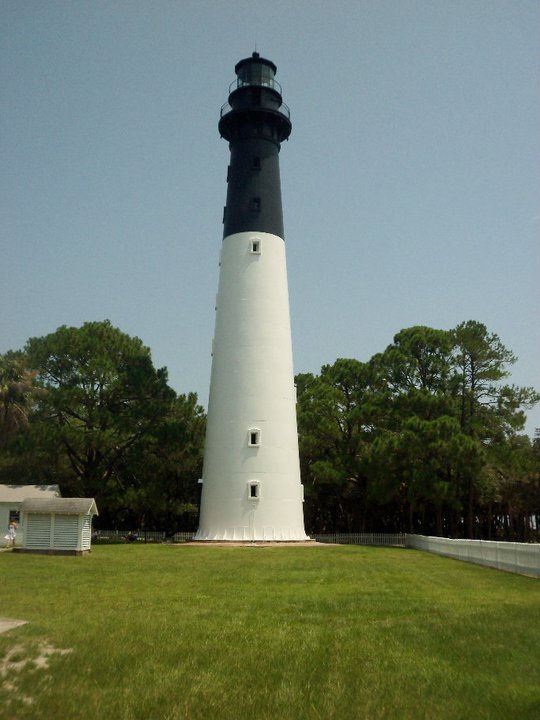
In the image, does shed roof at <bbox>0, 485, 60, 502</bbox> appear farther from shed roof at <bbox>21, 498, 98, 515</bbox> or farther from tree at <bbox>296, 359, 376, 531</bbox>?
tree at <bbox>296, 359, 376, 531</bbox>

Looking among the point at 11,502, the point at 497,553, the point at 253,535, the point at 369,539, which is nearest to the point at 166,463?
the point at 253,535

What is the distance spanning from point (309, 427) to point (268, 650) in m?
33.8

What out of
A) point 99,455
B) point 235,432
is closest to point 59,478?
point 99,455

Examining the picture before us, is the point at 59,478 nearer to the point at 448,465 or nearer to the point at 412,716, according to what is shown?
the point at 448,465

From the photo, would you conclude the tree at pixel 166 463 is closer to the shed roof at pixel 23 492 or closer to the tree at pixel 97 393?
the tree at pixel 97 393

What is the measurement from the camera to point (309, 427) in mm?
42500

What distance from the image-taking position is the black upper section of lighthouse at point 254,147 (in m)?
33.5

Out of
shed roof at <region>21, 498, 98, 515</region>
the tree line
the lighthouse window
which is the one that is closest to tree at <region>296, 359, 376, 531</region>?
the tree line

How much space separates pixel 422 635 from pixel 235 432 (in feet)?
71.0

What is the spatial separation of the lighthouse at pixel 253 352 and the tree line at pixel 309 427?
655 centimetres

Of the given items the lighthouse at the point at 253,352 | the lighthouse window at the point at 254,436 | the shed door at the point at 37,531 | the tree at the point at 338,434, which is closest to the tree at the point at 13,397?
the lighthouse at the point at 253,352

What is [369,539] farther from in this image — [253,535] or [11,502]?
[11,502]

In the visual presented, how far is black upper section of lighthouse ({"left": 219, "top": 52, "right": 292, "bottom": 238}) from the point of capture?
33.5 m

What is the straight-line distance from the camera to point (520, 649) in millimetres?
8883
